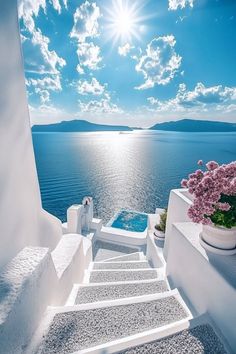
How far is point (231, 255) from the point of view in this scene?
2689mm

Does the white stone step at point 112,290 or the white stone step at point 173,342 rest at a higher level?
the white stone step at point 173,342

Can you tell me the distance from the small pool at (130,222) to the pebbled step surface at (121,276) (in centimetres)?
1246

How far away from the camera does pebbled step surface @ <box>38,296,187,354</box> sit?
2125 millimetres

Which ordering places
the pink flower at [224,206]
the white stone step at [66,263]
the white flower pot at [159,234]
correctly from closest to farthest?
the pink flower at [224,206] → the white stone step at [66,263] → the white flower pot at [159,234]

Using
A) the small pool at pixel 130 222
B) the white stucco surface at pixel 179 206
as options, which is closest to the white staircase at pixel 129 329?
the white stucco surface at pixel 179 206

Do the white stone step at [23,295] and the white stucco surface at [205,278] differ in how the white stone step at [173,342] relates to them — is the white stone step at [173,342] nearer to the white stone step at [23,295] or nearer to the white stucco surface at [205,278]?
the white stucco surface at [205,278]

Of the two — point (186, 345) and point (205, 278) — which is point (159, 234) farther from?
point (186, 345)

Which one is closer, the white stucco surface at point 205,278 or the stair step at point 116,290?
the white stucco surface at point 205,278

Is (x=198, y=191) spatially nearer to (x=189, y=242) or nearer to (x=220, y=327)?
(x=189, y=242)

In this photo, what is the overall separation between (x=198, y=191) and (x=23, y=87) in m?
3.46

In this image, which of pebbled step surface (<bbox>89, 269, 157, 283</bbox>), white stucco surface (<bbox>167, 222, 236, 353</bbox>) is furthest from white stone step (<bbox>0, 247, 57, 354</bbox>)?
white stucco surface (<bbox>167, 222, 236, 353</bbox>)

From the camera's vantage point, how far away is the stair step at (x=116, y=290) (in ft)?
11.3

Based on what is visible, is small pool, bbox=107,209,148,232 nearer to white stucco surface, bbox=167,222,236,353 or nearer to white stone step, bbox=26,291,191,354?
white stucco surface, bbox=167,222,236,353

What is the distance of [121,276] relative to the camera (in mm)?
4652
